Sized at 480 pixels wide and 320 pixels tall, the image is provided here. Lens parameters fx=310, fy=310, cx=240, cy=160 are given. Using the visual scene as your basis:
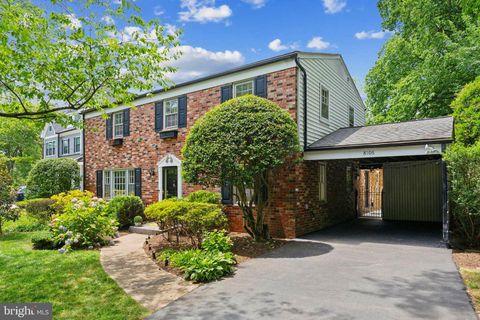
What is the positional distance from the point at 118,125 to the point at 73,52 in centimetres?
901

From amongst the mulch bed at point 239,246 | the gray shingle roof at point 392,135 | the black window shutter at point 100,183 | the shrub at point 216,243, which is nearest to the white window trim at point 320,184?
the gray shingle roof at point 392,135

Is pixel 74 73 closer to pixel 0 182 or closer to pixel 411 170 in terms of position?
pixel 0 182

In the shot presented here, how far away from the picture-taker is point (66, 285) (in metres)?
5.61

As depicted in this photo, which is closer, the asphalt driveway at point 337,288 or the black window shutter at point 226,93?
the asphalt driveway at point 337,288

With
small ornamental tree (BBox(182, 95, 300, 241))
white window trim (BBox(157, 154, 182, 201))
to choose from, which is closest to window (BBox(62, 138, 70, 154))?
white window trim (BBox(157, 154, 182, 201))

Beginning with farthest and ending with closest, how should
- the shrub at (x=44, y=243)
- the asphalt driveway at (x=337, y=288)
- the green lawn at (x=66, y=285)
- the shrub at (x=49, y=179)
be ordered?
1. the shrub at (x=49, y=179)
2. the shrub at (x=44, y=243)
3. the green lawn at (x=66, y=285)
4. the asphalt driveway at (x=337, y=288)

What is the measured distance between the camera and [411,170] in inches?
569

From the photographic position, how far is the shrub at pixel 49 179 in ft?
54.4

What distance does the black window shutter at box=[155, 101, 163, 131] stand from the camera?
534 inches

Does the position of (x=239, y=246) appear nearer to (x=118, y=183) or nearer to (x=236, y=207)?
(x=236, y=207)

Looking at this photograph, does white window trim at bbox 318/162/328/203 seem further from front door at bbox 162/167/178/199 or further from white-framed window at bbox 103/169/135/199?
white-framed window at bbox 103/169/135/199

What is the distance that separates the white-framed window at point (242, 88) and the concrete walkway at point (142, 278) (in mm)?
6137

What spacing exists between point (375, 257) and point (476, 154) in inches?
136

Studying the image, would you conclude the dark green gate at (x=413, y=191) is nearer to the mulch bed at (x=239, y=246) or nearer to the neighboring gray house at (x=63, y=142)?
the mulch bed at (x=239, y=246)
